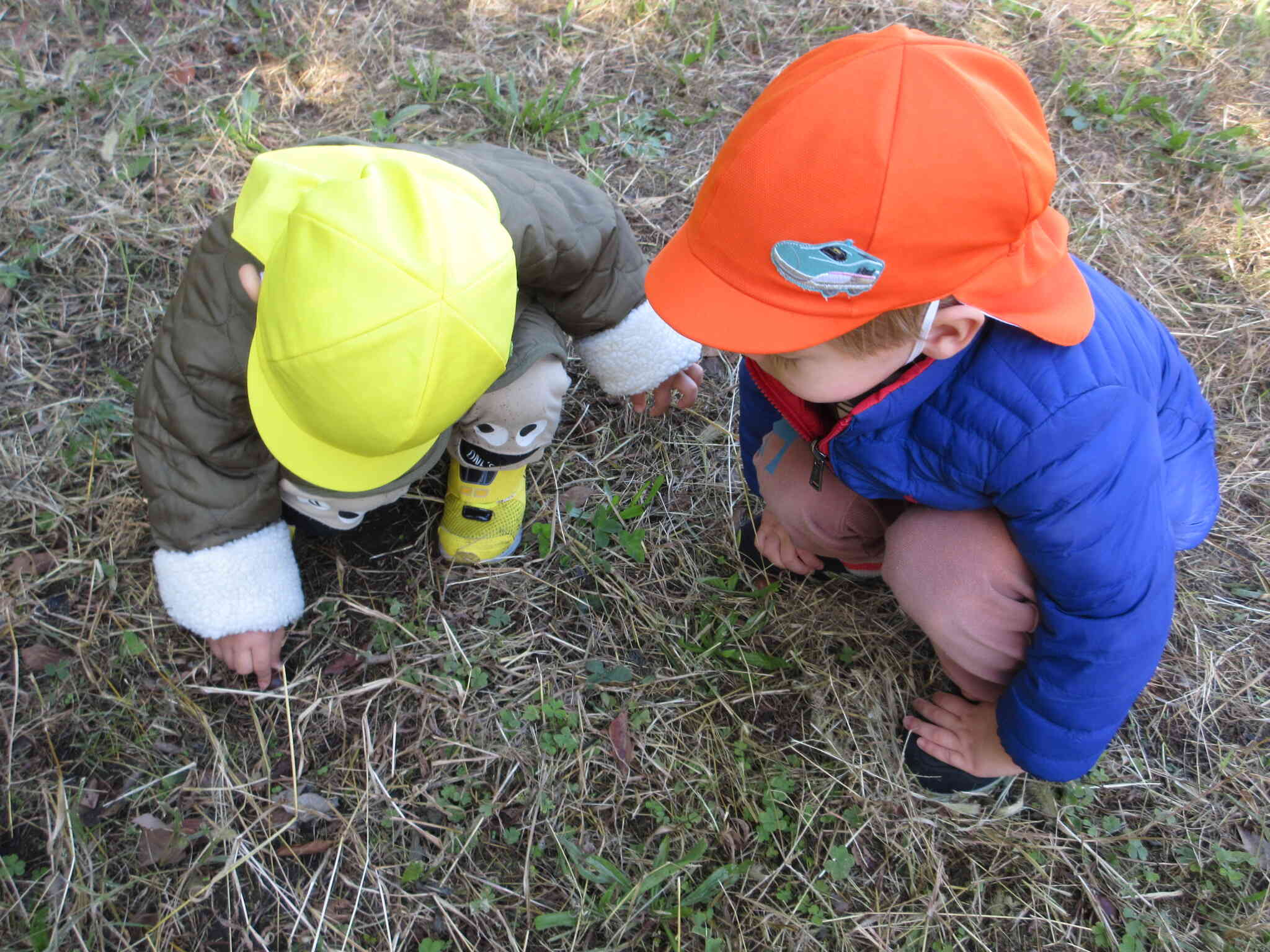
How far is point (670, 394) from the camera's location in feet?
7.04

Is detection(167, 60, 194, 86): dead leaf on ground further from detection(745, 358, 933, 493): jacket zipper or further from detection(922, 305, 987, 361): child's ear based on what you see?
detection(922, 305, 987, 361): child's ear

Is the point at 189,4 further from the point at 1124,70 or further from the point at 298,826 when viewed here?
the point at 1124,70

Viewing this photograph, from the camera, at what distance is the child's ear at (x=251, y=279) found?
4.43 ft

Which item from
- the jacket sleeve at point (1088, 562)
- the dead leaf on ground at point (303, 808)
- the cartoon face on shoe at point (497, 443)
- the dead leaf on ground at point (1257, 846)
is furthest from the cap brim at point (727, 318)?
the dead leaf on ground at point (1257, 846)

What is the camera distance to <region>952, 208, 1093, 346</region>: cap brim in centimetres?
109

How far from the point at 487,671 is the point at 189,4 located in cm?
247

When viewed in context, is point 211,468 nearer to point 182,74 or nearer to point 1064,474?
point 1064,474

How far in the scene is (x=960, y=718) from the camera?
1674mm

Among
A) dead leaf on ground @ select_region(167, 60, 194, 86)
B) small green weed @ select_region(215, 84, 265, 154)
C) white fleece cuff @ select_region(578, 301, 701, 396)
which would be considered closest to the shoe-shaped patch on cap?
white fleece cuff @ select_region(578, 301, 701, 396)

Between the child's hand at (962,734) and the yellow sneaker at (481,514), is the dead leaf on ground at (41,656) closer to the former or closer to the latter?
the yellow sneaker at (481,514)

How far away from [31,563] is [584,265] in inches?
54.7

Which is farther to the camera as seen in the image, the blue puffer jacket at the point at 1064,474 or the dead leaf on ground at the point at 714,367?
the dead leaf on ground at the point at 714,367

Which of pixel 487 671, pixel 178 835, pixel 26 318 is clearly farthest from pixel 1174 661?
pixel 26 318

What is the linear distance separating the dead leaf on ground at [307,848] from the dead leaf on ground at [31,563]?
844 millimetres
